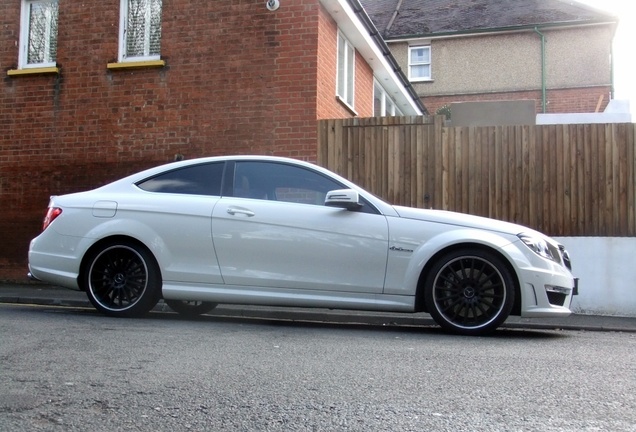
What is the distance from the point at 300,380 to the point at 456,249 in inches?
103

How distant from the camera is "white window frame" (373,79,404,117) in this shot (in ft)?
58.7

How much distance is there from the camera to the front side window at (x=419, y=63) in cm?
3123

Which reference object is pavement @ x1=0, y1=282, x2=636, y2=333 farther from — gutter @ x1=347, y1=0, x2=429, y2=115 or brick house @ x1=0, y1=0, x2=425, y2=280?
gutter @ x1=347, y1=0, x2=429, y2=115

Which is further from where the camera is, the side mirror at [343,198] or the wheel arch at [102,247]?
the wheel arch at [102,247]

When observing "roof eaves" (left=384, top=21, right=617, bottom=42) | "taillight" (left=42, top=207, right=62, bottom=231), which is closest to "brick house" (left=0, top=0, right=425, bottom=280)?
"taillight" (left=42, top=207, right=62, bottom=231)

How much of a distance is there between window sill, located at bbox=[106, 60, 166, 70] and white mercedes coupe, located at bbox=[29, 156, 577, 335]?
17.2 feet

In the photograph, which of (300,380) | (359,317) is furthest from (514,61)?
(300,380)

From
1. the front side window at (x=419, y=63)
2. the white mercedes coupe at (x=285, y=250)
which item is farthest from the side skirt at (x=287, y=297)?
the front side window at (x=419, y=63)

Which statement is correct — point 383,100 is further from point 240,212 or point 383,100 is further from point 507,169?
point 240,212

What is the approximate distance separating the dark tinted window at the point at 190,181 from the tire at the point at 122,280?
2.12 feet

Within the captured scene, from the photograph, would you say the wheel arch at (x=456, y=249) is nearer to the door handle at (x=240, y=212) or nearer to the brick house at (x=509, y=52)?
the door handle at (x=240, y=212)

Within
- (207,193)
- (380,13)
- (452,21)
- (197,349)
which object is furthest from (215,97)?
(380,13)

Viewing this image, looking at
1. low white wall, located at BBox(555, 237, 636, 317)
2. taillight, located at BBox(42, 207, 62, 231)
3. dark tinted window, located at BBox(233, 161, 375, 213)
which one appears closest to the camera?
dark tinted window, located at BBox(233, 161, 375, 213)

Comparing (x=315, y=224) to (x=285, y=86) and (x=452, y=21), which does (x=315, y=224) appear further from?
(x=452, y=21)
